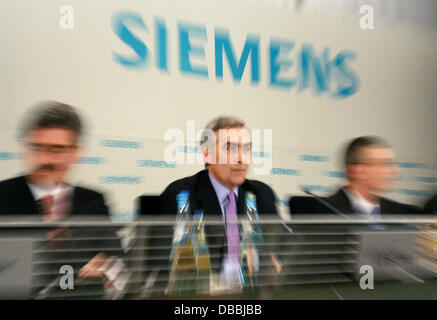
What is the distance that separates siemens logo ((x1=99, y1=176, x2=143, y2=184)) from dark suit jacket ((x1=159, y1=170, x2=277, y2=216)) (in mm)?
156

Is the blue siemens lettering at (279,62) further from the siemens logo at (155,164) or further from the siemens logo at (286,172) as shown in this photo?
the siemens logo at (155,164)

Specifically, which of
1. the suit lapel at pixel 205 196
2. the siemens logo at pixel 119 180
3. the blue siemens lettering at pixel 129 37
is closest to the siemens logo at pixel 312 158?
the suit lapel at pixel 205 196

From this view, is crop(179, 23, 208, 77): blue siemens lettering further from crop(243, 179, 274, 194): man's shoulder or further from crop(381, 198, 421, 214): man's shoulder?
crop(381, 198, 421, 214): man's shoulder

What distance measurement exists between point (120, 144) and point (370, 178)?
144 centimetres

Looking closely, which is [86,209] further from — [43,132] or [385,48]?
[385,48]

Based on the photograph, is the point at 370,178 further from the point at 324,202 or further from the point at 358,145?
the point at 324,202

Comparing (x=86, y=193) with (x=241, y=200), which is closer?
(x=86, y=193)

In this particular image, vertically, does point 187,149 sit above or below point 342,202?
above

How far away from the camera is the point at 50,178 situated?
1.55 metres

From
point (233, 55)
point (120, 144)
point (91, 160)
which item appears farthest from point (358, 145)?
point (91, 160)

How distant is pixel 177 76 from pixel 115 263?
1007 mm

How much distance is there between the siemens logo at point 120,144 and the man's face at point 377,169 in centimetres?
128

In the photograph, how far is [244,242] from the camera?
1.59 meters

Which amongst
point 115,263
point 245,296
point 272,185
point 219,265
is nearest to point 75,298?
point 115,263
